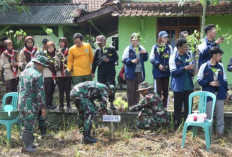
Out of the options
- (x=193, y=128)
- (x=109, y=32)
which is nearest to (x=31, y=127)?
(x=193, y=128)

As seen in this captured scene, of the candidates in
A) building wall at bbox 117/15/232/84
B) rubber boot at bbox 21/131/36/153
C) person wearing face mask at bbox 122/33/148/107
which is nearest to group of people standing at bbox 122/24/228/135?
person wearing face mask at bbox 122/33/148/107

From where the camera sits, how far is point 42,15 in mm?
12492

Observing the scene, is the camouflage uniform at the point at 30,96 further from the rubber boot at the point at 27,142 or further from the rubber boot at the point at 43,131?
the rubber boot at the point at 43,131

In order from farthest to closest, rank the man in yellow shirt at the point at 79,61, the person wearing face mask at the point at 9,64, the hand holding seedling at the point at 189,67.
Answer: the person wearing face mask at the point at 9,64 → the man in yellow shirt at the point at 79,61 → the hand holding seedling at the point at 189,67

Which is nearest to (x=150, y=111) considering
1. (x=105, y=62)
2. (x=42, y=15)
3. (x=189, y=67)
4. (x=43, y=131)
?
(x=189, y=67)

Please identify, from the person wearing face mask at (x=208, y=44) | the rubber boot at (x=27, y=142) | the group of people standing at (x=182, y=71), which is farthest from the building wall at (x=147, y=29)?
the rubber boot at (x=27, y=142)

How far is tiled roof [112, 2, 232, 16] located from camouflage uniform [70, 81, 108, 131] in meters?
5.62

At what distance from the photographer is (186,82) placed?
6.08 m

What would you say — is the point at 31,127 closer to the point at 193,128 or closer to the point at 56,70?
the point at 56,70

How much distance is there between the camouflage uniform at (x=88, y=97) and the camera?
5497mm

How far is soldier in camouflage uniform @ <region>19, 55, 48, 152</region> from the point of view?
5.36 metres

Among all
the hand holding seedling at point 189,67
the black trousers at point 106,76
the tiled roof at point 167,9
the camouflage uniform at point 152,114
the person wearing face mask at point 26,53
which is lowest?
the camouflage uniform at point 152,114

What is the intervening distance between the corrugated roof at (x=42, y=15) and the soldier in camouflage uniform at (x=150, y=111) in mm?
6541

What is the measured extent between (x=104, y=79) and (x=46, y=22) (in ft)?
19.3
